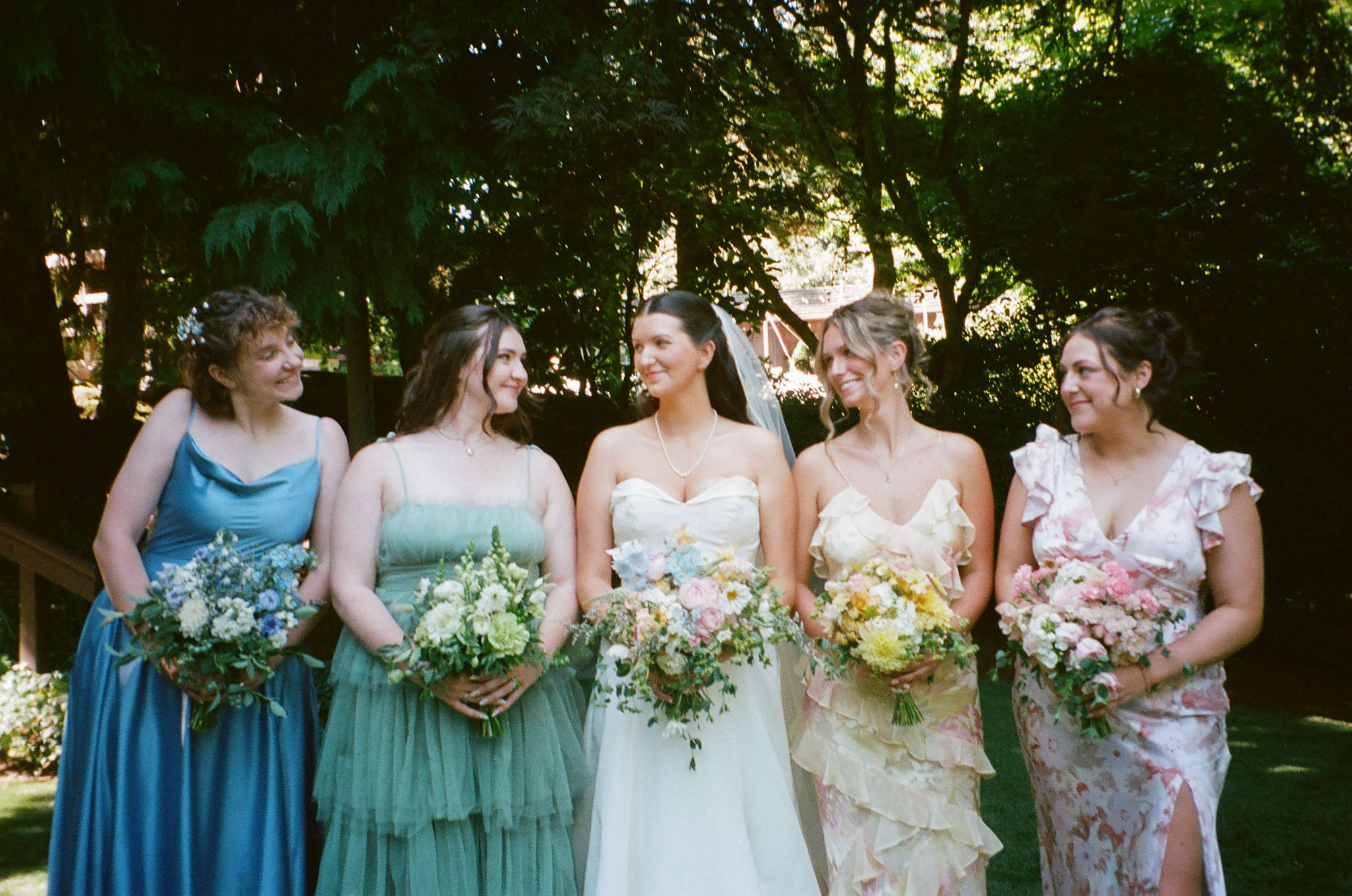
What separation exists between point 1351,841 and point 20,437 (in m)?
9.99

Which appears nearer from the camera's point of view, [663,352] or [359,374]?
[663,352]

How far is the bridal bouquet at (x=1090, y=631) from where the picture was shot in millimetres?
2955

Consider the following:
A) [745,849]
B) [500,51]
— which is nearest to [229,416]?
[745,849]

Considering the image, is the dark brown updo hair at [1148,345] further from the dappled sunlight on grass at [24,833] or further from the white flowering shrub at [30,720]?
the white flowering shrub at [30,720]

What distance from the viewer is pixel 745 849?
3285 mm

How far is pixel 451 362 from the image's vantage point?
11.4ft

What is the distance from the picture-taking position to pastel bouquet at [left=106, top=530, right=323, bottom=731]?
9.71 feet

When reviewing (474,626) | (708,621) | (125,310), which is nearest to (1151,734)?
(708,621)

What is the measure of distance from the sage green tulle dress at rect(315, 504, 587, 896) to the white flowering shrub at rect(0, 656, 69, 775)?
3767 millimetres

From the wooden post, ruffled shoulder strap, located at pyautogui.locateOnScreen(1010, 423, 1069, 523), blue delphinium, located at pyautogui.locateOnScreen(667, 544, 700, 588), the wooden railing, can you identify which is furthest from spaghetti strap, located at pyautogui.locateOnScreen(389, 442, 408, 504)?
the wooden post

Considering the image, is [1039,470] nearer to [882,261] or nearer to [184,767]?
[184,767]

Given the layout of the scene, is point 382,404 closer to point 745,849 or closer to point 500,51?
point 500,51

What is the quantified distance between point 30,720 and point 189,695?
371cm

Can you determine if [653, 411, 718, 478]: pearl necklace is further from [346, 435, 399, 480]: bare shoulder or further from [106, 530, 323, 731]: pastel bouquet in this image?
[106, 530, 323, 731]: pastel bouquet
